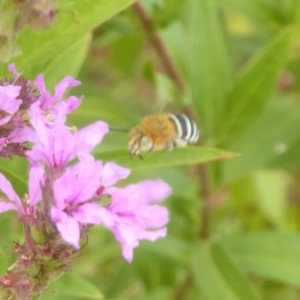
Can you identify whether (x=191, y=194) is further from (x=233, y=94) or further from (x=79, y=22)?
(x=79, y=22)

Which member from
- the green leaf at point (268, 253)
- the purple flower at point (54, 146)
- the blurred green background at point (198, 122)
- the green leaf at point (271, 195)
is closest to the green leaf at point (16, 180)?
the blurred green background at point (198, 122)

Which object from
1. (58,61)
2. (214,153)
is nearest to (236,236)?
(214,153)

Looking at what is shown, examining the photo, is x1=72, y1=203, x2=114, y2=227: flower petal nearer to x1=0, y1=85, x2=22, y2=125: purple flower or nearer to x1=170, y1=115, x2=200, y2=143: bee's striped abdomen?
x1=0, y1=85, x2=22, y2=125: purple flower

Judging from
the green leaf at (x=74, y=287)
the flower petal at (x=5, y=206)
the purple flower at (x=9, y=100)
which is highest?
the purple flower at (x=9, y=100)

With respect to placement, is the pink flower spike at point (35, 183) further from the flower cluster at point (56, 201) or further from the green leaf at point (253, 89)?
the green leaf at point (253, 89)

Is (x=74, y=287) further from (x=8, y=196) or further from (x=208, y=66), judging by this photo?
(x=208, y=66)
